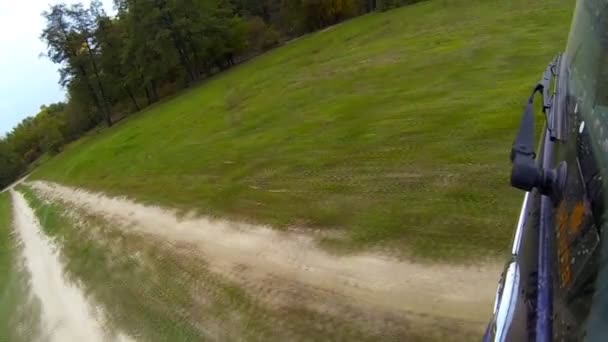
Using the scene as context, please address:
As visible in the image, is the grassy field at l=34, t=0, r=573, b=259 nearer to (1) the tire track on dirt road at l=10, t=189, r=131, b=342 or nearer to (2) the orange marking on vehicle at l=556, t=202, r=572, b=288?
(1) the tire track on dirt road at l=10, t=189, r=131, b=342

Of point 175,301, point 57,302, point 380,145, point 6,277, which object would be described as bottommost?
point 6,277

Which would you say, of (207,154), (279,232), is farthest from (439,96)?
(207,154)

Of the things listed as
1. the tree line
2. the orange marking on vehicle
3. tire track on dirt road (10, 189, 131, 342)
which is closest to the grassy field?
tire track on dirt road (10, 189, 131, 342)

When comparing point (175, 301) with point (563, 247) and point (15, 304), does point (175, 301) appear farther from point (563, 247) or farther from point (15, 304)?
point (563, 247)

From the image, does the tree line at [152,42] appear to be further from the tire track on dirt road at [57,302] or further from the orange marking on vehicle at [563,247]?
the orange marking on vehicle at [563,247]

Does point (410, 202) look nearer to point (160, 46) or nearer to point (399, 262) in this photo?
point (399, 262)

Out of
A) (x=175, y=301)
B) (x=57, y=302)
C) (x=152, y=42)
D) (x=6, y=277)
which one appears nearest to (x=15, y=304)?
(x=57, y=302)
